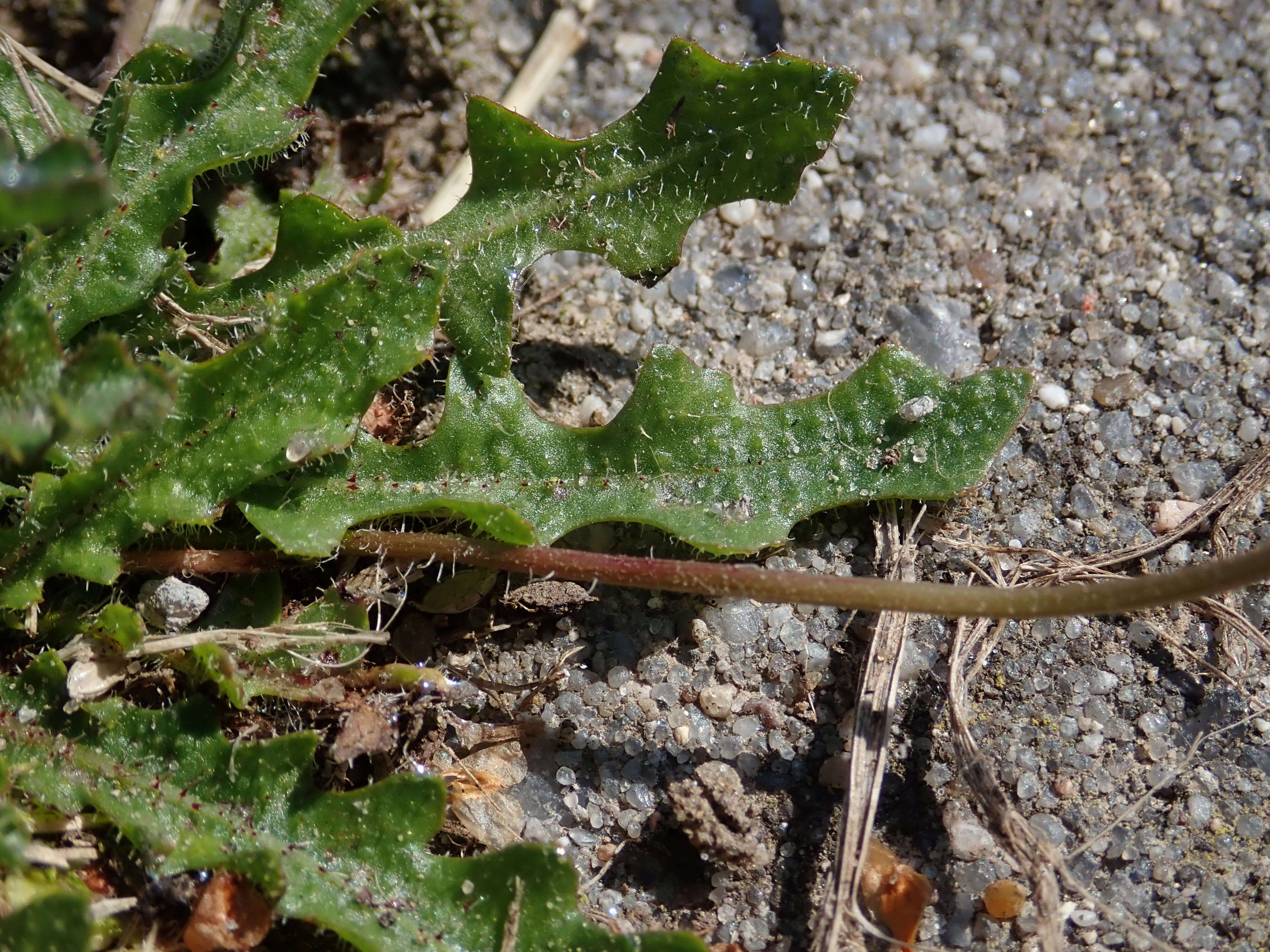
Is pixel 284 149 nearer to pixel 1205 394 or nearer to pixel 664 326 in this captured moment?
pixel 664 326

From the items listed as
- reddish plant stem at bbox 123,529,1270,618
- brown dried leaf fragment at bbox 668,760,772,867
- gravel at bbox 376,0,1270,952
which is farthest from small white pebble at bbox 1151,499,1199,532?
brown dried leaf fragment at bbox 668,760,772,867

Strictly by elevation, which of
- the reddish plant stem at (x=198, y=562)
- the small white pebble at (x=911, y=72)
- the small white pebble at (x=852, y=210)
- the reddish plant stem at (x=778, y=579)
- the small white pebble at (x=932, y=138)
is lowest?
the reddish plant stem at (x=198, y=562)

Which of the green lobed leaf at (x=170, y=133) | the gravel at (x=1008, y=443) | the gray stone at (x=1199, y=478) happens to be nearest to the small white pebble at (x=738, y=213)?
the gravel at (x=1008, y=443)

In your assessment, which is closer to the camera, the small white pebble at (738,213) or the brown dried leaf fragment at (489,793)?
the brown dried leaf fragment at (489,793)

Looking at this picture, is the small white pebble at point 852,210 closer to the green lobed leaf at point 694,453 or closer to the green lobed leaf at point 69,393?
the green lobed leaf at point 694,453

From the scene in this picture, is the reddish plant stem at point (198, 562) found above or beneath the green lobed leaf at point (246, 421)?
beneath

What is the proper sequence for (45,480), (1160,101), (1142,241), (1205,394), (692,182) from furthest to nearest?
1. (1160,101)
2. (1142,241)
3. (1205,394)
4. (692,182)
5. (45,480)

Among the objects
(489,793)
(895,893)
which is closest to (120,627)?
(489,793)

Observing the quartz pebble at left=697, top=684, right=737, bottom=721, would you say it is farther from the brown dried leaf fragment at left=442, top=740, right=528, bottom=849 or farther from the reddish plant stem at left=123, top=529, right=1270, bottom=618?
the brown dried leaf fragment at left=442, top=740, right=528, bottom=849

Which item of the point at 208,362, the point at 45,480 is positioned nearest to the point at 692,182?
the point at 208,362
